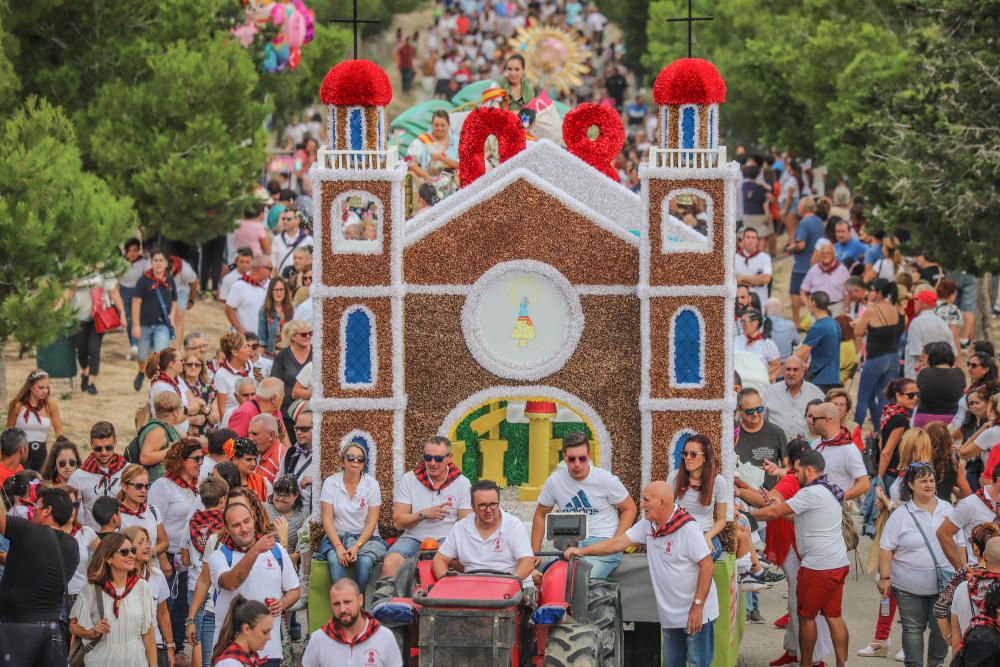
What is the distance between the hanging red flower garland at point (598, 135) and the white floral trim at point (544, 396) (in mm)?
2699

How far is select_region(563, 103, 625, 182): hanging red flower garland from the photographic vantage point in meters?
15.9

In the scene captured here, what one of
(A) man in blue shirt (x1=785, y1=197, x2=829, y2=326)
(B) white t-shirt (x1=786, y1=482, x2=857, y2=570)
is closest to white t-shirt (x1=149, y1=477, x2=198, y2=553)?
(B) white t-shirt (x1=786, y1=482, x2=857, y2=570)

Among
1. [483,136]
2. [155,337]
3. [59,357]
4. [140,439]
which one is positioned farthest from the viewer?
[59,357]

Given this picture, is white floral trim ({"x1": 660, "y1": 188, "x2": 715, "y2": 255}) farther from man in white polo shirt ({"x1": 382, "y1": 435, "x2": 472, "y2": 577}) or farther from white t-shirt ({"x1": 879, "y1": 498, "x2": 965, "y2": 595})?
white t-shirt ({"x1": 879, "y1": 498, "x2": 965, "y2": 595})

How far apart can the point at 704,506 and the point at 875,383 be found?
7.37 meters

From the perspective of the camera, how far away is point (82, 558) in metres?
12.7

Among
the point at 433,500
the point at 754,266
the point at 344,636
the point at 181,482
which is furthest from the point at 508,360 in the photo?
the point at 754,266

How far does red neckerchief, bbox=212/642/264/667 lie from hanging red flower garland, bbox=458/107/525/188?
6311 mm

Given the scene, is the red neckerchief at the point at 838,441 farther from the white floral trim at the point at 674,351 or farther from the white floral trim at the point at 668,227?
the white floral trim at the point at 668,227

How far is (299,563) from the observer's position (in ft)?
46.2

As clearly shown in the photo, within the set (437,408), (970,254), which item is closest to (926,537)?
(437,408)

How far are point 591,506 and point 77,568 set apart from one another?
3.57 metres

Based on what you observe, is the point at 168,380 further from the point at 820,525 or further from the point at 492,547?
the point at 820,525

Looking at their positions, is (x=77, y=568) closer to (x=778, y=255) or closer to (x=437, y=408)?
(x=437, y=408)
